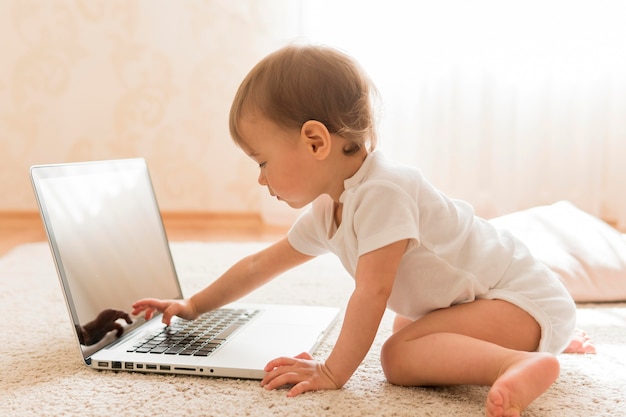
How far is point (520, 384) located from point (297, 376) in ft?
0.86

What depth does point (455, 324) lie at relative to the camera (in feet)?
2.78

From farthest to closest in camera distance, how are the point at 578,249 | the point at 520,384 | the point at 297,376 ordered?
1. the point at 578,249
2. the point at 297,376
3. the point at 520,384

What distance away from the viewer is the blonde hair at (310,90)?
2.70 ft

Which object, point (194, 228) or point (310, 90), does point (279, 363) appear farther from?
point (194, 228)

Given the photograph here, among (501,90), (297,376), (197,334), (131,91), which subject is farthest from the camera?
(131,91)

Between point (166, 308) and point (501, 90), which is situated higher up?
point (501, 90)

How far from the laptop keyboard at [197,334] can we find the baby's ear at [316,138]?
1.03ft

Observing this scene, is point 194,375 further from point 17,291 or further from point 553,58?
point 553,58

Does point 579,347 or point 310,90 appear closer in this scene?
point 310,90

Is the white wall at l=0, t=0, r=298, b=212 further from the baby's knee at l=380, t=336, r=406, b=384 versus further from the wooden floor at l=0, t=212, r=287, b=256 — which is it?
the baby's knee at l=380, t=336, r=406, b=384

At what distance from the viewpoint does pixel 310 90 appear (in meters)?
0.82

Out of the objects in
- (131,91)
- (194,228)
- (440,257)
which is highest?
(131,91)

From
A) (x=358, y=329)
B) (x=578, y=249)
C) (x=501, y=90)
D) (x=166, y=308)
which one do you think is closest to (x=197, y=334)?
(x=166, y=308)

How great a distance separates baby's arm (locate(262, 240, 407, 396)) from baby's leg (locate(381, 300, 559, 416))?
7 cm
